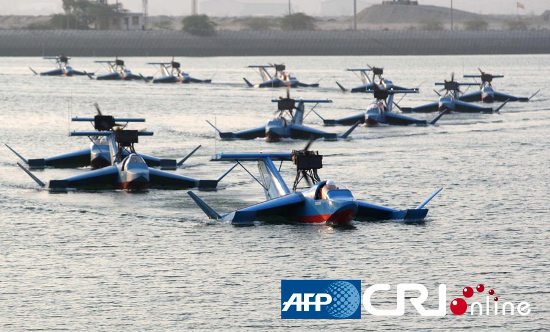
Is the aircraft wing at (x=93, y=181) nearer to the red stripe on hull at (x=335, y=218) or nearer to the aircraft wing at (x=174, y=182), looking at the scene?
the aircraft wing at (x=174, y=182)

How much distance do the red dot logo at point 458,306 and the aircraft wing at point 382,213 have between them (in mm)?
18578

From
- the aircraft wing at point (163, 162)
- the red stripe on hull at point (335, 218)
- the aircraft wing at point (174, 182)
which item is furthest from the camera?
the aircraft wing at point (163, 162)

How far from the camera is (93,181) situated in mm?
84500

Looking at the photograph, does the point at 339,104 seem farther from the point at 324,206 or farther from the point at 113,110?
the point at 324,206

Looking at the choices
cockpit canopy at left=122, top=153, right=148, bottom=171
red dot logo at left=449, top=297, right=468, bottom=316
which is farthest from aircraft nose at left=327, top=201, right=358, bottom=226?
cockpit canopy at left=122, top=153, right=148, bottom=171

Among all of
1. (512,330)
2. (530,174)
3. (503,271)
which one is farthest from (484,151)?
(512,330)

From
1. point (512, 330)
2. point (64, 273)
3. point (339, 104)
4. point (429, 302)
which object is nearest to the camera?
point (512, 330)

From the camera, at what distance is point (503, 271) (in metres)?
58.8

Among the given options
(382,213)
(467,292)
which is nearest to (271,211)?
(382,213)

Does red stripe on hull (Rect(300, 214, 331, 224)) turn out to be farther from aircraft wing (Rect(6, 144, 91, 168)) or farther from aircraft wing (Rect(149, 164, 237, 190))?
aircraft wing (Rect(6, 144, 91, 168))

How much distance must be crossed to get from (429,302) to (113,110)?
421 feet

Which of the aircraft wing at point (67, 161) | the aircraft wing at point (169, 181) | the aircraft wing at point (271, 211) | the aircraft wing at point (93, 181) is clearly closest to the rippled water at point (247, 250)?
the aircraft wing at point (271, 211)

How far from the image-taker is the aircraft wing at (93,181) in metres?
84.1

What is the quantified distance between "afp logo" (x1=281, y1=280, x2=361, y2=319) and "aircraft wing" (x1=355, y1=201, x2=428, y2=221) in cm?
1532
